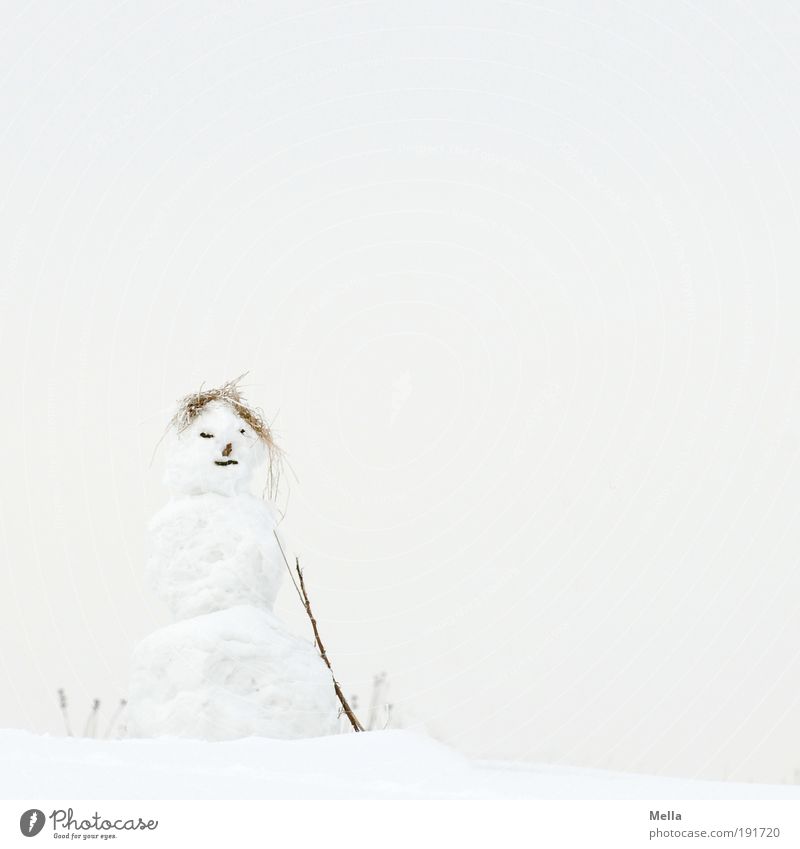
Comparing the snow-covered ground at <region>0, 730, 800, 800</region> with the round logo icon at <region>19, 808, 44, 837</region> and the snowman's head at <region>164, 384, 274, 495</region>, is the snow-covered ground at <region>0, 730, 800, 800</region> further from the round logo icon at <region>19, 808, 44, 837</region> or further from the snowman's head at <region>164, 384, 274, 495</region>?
the snowman's head at <region>164, 384, 274, 495</region>

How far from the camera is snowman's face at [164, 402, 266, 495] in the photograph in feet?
25.5

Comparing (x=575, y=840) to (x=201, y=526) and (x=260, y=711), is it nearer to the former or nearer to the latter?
(x=260, y=711)

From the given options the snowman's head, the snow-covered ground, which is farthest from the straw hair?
the snow-covered ground

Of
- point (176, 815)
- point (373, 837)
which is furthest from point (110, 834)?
point (373, 837)

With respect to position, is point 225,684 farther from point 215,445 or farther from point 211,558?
point 215,445

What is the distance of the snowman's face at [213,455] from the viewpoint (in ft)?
25.5

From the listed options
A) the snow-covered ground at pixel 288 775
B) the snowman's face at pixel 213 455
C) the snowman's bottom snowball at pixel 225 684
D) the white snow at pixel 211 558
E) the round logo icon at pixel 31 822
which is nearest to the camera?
the round logo icon at pixel 31 822

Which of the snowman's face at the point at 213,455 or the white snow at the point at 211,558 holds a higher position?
the snowman's face at the point at 213,455

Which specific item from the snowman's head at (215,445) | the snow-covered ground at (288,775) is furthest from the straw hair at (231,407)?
the snow-covered ground at (288,775)

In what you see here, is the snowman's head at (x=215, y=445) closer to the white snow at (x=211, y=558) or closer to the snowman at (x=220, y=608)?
the snowman at (x=220, y=608)

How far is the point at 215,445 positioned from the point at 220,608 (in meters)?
1.14

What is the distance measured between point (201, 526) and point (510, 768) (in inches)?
101

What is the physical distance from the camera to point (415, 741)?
5.86 meters

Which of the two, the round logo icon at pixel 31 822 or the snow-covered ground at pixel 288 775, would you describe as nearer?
the round logo icon at pixel 31 822
